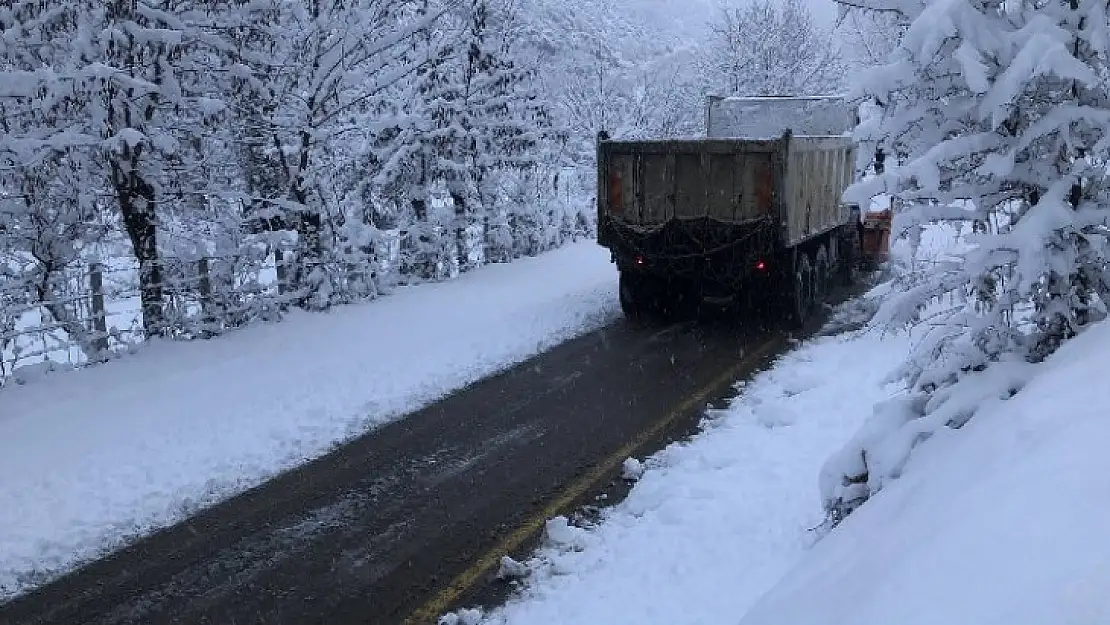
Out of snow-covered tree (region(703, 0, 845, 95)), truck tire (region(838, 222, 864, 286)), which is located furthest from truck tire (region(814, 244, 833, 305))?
snow-covered tree (region(703, 0, 845, 95))

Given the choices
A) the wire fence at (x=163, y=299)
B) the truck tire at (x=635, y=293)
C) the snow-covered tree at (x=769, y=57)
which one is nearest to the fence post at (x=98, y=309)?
the wire fence at (x=163, y=299)

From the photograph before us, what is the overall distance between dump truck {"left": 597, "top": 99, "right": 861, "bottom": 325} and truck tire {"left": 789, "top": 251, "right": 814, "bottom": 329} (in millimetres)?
15

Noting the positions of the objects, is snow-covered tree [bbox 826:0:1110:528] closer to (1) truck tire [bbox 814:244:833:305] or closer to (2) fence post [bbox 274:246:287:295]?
(1) truck tire [bbox 814:244:833:305]

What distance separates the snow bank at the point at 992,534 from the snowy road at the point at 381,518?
2712mm

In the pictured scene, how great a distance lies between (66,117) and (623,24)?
187ft

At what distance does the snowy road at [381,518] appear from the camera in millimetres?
5188

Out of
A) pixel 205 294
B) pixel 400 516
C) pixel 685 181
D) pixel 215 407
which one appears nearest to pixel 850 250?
pixel 685 181

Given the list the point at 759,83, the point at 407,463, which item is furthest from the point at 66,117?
the point at 759,83

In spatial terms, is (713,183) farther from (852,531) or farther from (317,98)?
(852,531)

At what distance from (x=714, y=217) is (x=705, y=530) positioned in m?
7.11

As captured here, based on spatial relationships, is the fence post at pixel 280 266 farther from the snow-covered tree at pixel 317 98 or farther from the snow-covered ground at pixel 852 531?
the snow-covered ground at pixel 852 531

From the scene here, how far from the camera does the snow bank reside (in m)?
2.37

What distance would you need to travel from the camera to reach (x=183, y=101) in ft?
34.5

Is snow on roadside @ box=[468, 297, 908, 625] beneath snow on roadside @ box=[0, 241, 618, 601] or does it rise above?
beneath
